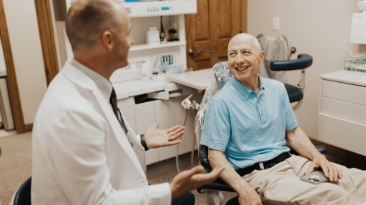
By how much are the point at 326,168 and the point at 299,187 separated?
0.75ft

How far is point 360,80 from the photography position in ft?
7.50

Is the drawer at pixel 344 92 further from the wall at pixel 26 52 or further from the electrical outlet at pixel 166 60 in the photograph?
the wall at pixel 26 52

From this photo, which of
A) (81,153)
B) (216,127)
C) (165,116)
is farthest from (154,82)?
(81,153)

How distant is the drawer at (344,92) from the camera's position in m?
2.26

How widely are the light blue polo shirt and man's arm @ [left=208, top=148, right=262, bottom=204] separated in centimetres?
4

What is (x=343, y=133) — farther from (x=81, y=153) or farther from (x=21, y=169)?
(x=21, y=169)

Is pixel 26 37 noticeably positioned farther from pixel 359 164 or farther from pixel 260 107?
pixel 359 164

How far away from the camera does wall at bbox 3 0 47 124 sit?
3557 millimetres

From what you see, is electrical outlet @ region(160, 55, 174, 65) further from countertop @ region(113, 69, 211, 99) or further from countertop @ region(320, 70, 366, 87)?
countertop @ region(320, 70, 366, 87)

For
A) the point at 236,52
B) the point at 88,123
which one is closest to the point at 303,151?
the point at 236,52

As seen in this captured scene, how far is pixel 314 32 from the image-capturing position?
3.04m

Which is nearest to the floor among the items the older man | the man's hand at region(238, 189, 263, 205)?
the older man

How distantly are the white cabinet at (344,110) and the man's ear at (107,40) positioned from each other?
1.81 metres

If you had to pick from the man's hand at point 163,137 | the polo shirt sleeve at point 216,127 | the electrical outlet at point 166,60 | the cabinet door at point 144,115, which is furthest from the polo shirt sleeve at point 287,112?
the electrical outlet at point 166,60
